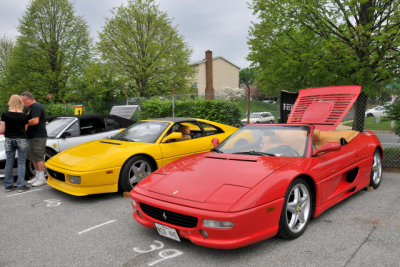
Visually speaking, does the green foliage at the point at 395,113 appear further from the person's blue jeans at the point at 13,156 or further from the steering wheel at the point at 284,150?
the person's blue jeans at the point at 13,156

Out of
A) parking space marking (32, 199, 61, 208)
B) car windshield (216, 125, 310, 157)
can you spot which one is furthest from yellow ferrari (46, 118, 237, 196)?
car windshield (216, 125, 310, 157)

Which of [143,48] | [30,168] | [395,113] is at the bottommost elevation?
[30,168]

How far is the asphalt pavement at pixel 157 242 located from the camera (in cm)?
273

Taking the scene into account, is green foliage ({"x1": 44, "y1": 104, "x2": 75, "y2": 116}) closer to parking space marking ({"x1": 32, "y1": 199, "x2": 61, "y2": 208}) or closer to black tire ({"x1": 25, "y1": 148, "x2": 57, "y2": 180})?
black tire ({"x1": 25, "y1": 148, "x2": 57, "y2": 180})

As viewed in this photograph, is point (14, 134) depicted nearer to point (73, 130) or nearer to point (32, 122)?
point (32, 122)

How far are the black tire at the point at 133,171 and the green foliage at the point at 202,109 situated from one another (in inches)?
186

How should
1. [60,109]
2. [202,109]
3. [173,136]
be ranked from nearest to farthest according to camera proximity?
[173,136] → [202,109] → [60,109]

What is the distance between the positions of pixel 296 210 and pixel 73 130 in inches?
211

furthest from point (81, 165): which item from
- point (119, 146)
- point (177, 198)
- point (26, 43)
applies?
point (26, 43)

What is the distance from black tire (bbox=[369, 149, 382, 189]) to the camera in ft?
16.0

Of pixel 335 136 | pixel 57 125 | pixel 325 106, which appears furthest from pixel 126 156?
pixel 325 106

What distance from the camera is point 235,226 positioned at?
8.38 ft

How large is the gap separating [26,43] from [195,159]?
86.0 feet

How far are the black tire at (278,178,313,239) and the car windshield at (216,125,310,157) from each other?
0.49 metres
